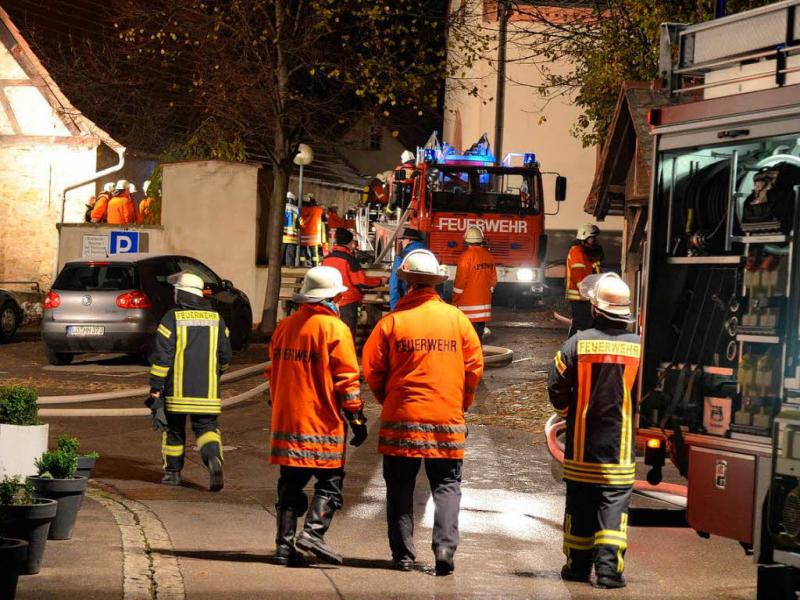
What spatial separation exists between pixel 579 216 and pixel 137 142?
36.9 ft

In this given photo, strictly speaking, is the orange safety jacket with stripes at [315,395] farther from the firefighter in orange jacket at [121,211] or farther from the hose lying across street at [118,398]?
the firefighter in orange jacket at [121,211]

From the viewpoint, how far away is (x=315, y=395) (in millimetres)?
7109

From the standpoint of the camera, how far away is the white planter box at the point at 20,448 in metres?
7.79

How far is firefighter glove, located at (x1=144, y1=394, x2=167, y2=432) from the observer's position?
968cm

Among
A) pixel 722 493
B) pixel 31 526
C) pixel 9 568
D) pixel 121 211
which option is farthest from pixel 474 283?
pixel 121 211

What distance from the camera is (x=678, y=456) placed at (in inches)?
272

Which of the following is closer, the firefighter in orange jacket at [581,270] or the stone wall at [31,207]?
the firefighter in orange jacket at [581,270]

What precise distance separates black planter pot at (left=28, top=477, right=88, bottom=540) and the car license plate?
9643mm

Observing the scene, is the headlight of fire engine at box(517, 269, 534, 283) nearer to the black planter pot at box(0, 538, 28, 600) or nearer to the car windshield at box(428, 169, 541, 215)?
the car windshield at box(428, 169, 541, 215)

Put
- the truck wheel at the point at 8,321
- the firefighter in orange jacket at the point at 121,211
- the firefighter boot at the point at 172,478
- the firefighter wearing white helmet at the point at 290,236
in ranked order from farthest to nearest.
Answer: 1. the firefighter in orange jacket at the point at 121,211
2. the firefighter wearing white helmet at the point at 290,236
3. the truck wheel at the point at 8,321
4. the firefighter boot at the point at 172,478

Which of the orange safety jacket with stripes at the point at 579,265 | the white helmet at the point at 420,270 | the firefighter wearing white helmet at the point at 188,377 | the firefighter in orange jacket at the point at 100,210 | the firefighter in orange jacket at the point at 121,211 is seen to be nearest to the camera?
Result: the white helmet at the point at 420,270

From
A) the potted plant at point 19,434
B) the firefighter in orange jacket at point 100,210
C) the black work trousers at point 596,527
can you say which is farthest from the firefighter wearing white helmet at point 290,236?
the black work trousers at point 596,527

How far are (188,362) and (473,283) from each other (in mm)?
7026

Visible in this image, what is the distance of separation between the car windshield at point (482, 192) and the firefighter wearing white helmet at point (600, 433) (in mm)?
15222
